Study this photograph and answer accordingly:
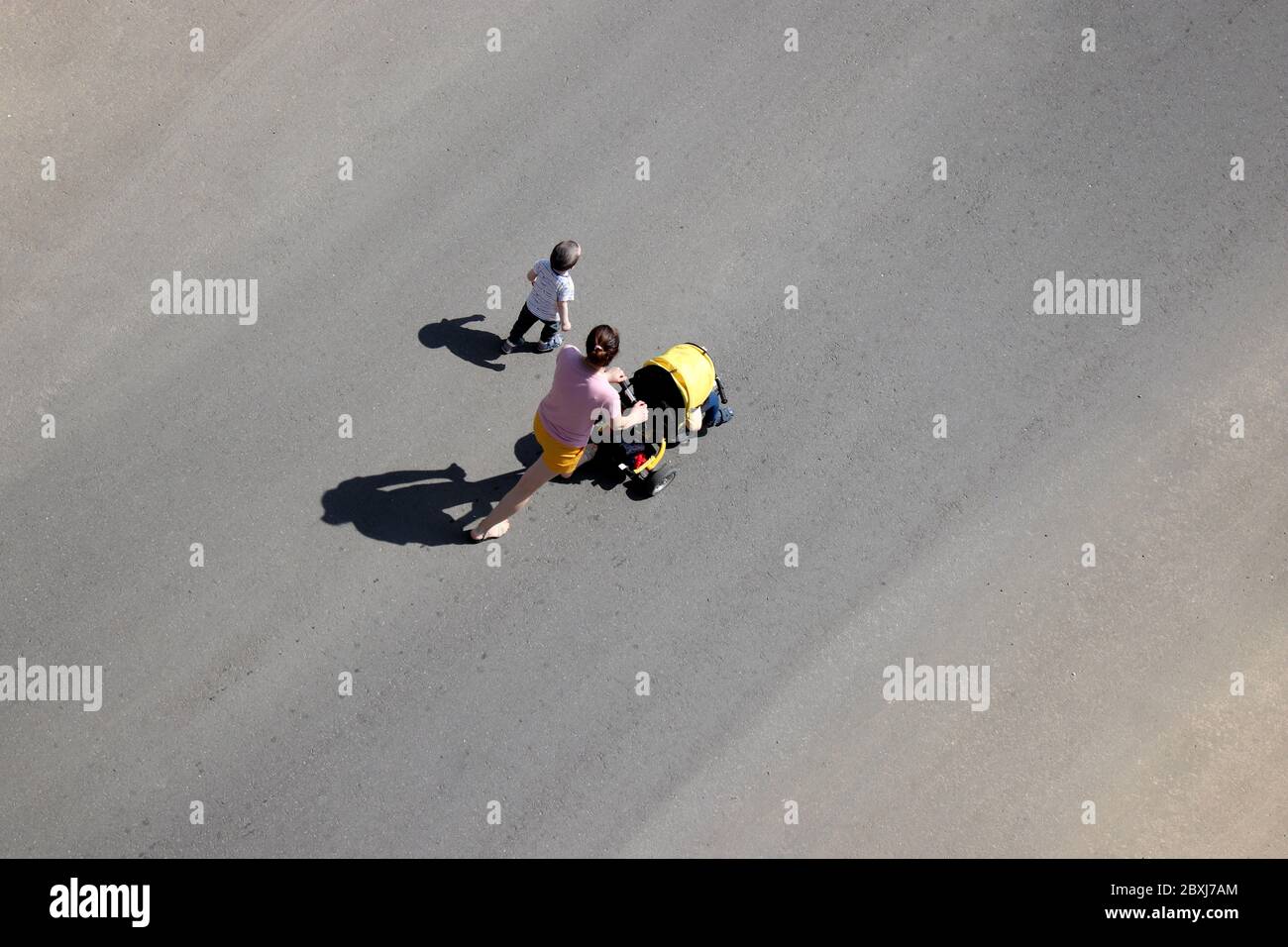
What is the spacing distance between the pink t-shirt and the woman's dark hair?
78 mm

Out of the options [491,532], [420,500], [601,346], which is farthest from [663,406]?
[420,500]

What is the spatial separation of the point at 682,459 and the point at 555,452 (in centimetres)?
143

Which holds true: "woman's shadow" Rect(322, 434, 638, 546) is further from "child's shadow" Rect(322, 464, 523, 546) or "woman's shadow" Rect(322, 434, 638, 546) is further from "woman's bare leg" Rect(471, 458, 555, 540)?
"woman's bare leg" Rect(471, 458, 555, 540)

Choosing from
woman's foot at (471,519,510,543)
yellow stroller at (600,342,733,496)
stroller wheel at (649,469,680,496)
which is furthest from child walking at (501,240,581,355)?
woman's foot at (471,519,510,543)

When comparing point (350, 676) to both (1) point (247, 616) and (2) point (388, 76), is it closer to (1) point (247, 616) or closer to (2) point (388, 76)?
(1) point (247, 616)

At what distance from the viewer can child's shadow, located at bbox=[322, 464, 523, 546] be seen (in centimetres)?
798

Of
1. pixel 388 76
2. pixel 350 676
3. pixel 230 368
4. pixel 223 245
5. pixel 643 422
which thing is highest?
pixel 388 76

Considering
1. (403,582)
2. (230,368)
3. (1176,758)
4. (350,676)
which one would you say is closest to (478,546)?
(403,582)

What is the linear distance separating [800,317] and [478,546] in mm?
3237

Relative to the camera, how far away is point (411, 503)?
317 inches

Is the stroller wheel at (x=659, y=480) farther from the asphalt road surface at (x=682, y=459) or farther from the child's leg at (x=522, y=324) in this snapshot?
the child's leg at (x=522, y=324)
